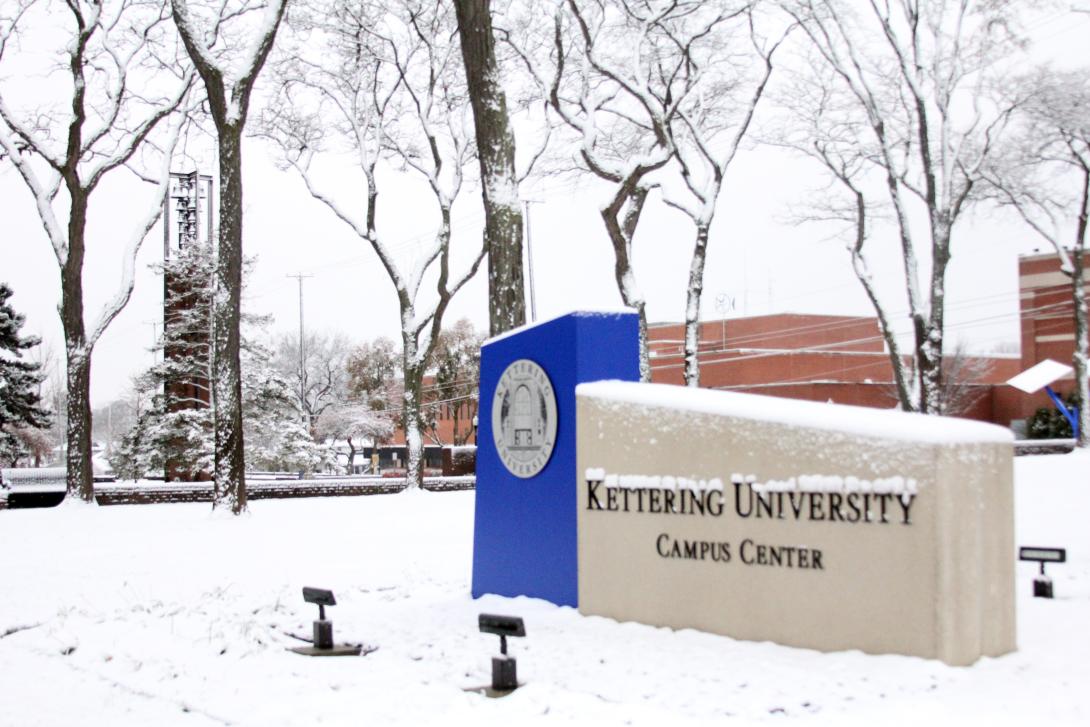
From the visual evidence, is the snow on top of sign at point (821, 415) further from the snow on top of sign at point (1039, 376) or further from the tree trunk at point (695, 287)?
the tree trunk at point (695, 287)

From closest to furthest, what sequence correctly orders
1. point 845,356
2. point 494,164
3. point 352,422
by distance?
point 494,164, point 352,422, point 845,356

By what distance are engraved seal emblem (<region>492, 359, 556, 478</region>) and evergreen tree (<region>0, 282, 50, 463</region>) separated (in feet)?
107

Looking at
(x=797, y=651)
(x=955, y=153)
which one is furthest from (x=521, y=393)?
(x=955, y=153)

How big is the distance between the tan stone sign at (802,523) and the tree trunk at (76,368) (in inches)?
644

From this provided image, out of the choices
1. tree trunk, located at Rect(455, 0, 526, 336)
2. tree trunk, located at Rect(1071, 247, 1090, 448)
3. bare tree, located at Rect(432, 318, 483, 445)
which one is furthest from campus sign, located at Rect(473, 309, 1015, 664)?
bare tree, located at Rect(432, 318, 483, 445)

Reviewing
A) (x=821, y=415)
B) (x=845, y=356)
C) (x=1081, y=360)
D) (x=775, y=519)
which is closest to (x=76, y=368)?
(x=775, y=519)

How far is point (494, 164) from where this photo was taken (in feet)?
41.2

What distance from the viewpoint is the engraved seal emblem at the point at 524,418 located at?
8617 millimetres

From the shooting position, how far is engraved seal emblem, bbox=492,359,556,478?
28.3ft

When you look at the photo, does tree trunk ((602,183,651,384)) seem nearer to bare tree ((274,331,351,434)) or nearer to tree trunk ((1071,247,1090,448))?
tree trunk ((1071,247,1090,448))

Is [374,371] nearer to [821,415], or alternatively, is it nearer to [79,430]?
[79,430]

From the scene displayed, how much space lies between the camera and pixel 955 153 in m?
25.3

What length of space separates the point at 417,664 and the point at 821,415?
3.15 meters

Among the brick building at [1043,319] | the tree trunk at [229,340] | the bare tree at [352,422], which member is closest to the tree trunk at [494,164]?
the tree trunk at [229,340]
